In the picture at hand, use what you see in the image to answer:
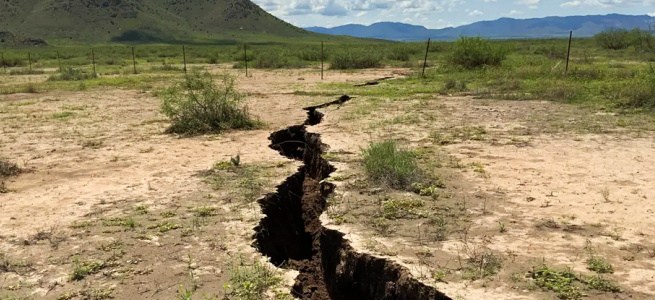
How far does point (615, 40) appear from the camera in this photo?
34.4 m

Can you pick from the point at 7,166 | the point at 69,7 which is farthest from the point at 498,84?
the point at 69,7

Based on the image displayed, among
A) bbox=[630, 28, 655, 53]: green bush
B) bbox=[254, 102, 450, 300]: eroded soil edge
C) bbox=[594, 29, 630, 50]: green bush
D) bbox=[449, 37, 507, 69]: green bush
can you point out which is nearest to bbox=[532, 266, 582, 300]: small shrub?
bbox=[254, 102, 450, 300]: eroded soil edge

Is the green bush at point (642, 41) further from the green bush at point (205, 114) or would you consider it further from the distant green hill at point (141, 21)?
the distant green hill at point (141, 21)

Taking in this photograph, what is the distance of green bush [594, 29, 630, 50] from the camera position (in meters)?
33.8

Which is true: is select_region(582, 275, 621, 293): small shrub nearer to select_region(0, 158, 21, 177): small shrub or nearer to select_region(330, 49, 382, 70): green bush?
select_region(0, 158, 21, 177): small shrub

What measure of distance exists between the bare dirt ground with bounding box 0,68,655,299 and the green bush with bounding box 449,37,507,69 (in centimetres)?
1153

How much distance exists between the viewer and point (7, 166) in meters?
7.00

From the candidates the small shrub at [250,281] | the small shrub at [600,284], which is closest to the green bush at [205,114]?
the small shrub at [250,281]

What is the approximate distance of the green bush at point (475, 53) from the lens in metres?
A: 21.3

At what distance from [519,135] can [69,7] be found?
99.5 m

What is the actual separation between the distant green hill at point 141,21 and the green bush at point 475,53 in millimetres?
73542

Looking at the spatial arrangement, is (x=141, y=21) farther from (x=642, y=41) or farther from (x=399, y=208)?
(x=399, y=208)

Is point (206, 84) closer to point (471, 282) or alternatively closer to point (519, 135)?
point (519, 135)

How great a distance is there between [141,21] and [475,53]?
3465 inches
